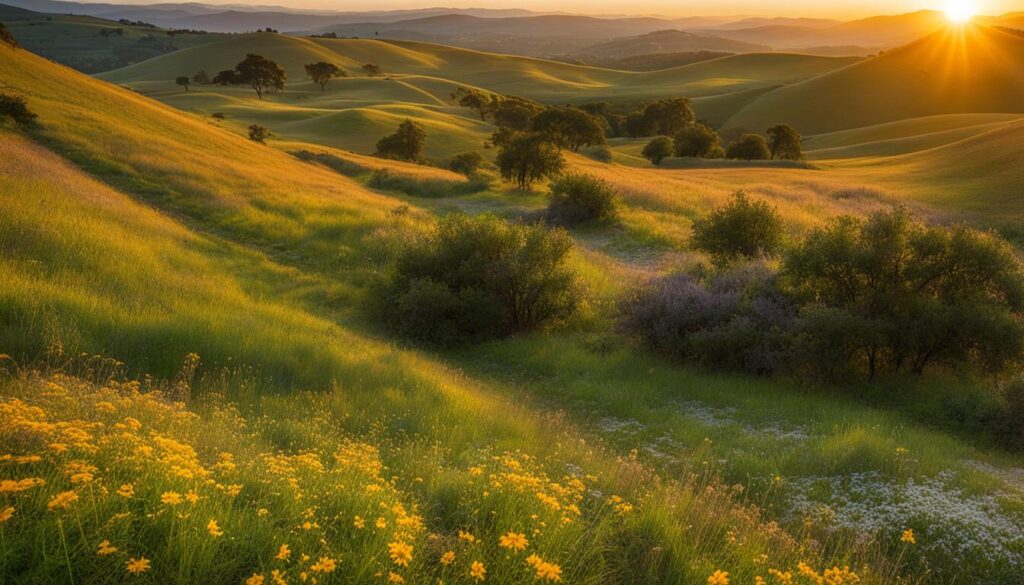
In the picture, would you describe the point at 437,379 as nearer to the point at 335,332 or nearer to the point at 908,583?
the point at 335,332

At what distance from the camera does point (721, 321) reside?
13758 millimetres

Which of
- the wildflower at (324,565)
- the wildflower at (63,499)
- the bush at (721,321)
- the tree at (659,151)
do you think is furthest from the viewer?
the tree at (659,151)

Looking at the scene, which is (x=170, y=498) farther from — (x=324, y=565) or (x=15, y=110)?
(x=15, y=110)

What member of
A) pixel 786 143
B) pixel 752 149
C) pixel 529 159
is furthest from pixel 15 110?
pixel 786 143

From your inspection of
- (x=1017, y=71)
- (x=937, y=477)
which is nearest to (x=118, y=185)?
(x=937, y=477)

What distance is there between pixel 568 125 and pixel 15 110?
159ft

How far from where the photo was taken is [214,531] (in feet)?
12.5

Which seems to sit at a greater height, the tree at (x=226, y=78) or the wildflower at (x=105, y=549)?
the tree at (x=226, y=78)

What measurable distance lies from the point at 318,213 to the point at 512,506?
72.6 ft

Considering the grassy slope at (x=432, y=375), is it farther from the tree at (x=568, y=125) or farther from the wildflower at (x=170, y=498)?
the tree at (x=568, y=125)

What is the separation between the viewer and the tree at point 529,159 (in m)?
39.7

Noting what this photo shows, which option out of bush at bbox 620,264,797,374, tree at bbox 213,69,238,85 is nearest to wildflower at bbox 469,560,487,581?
bush at bbox 620,264,797,374

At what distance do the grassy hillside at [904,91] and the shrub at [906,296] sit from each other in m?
88.8

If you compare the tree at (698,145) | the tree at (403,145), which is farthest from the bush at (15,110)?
the tree at (698,145)
